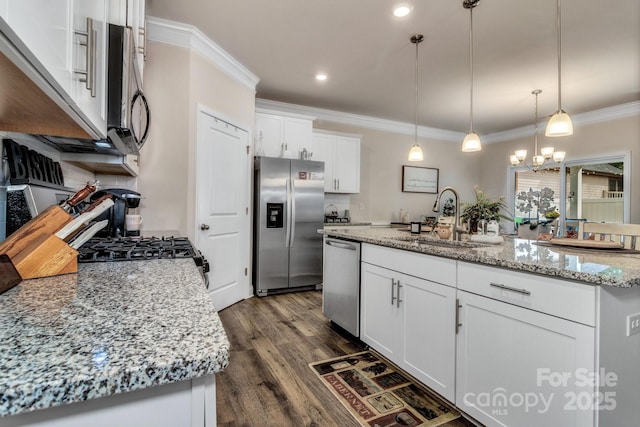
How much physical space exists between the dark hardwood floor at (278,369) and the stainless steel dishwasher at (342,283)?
0.17m

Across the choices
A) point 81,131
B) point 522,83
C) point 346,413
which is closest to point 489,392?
point 346,413

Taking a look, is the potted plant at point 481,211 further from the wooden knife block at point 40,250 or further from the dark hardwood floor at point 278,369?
the wooden knife block at point 40,250

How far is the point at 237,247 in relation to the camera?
3605 millimetres

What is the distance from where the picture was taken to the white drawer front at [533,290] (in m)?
1.16

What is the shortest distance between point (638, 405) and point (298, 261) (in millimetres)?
3283

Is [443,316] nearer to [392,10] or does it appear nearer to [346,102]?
[392,10]

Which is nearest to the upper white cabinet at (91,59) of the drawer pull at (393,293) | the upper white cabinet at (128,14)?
the upper white cabinet at (128,14)

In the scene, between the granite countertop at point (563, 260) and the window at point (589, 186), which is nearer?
the granite countertop at point (563, 260)

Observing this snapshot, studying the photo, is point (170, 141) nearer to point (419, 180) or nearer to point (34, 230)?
point (34, 230)

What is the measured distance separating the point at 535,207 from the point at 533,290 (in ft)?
18.0

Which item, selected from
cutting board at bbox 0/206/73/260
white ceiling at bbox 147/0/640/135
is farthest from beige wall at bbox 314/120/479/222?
cutting board at bbox 0/206/73/260

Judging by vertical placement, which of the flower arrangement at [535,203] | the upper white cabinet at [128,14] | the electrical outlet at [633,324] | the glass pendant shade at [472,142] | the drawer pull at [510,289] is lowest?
the electrical outlet at [633,324]

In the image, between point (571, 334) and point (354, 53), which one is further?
point (354, 53)

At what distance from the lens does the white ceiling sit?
2.49 meters
